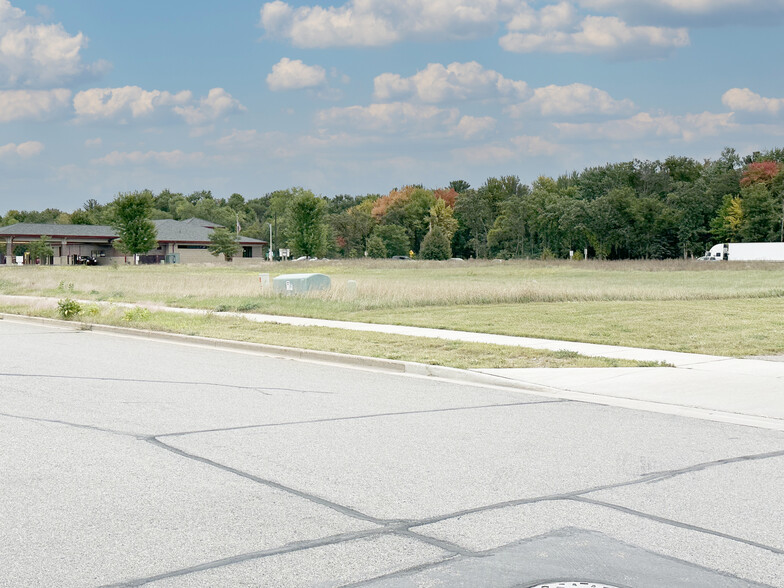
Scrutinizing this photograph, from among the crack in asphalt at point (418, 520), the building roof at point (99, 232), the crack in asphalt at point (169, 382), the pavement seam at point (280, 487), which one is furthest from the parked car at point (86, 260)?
the crack in asphalt at point (418, 520)

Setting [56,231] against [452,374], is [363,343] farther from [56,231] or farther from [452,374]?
[56,231]

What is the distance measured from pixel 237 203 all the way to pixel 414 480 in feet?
557

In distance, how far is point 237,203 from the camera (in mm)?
172000

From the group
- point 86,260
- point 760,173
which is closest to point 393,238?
point 86,260

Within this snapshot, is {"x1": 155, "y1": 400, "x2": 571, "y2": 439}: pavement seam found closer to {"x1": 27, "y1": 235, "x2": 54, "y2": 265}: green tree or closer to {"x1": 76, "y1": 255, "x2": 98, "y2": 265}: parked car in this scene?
{"x1": 27, "y1": 235, "x2": 54, "y2": 265}: green tree

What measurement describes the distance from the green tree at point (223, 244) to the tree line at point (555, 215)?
694cm

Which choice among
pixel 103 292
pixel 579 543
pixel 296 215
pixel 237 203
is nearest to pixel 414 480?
pixel 579 543

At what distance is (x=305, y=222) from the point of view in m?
95.9

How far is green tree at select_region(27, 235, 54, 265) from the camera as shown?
99125 millimetres

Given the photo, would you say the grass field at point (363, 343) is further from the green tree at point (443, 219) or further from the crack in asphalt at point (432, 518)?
the green tree at point (443, 219)

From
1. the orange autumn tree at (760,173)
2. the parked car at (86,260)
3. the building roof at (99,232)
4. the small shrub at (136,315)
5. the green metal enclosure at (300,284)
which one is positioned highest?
the orange autumn tree at (760,173)

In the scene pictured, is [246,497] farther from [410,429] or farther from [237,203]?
[237,203]

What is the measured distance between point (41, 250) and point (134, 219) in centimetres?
1738

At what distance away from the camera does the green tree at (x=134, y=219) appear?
3474 inches
